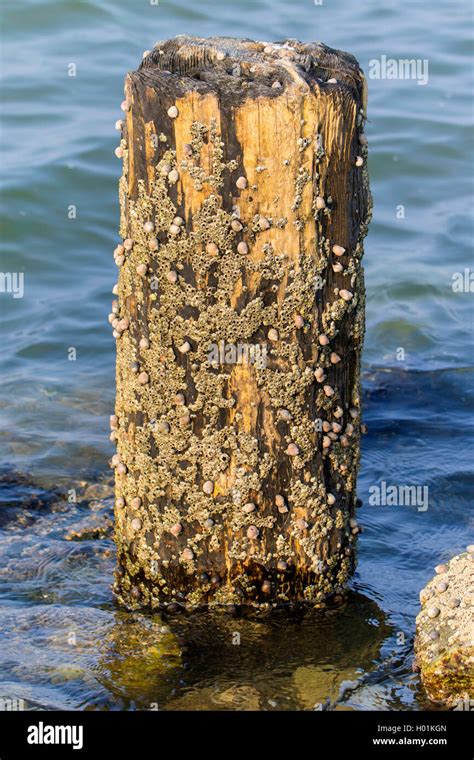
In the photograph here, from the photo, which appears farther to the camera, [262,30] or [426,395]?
[262,30]

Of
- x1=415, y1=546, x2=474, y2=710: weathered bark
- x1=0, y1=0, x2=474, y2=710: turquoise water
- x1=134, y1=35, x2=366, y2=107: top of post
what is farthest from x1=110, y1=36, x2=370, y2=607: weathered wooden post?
x1=415, y1=546, x2=474, y2=710: weathered bark

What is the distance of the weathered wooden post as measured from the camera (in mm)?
4414

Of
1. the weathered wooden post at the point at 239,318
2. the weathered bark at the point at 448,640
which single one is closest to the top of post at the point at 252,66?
the weathered wooden post at the point at 239,318

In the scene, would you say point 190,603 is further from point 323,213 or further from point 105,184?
point 105,184

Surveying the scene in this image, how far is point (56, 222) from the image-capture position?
11367mm

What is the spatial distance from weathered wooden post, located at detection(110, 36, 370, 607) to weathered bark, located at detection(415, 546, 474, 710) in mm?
602

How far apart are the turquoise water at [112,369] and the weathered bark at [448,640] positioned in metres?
0.16

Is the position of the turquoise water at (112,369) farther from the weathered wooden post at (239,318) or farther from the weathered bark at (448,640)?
the weathered wooden post at (239,318)

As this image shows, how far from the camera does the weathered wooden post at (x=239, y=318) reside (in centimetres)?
441

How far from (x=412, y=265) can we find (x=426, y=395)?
2.92m

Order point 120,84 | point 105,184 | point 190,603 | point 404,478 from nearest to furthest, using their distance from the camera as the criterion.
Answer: point 190,603, point 404,478, point 105,184, point 120,84

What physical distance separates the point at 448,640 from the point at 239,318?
1.72 m
